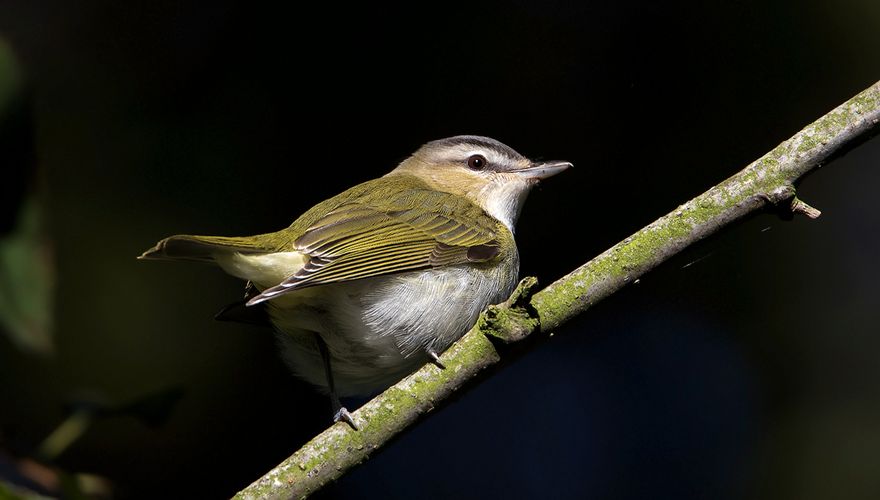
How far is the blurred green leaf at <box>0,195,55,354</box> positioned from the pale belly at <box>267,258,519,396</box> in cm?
142

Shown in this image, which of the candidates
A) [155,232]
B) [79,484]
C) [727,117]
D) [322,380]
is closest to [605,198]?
[727,117]

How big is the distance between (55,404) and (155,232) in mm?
735

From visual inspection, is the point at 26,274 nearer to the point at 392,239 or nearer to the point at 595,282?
the point at 595,282

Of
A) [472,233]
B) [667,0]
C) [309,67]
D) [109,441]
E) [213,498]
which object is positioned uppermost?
[309,67]

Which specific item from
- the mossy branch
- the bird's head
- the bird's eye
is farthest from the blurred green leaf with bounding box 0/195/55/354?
the bird's eye

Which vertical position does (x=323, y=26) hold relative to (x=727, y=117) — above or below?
above

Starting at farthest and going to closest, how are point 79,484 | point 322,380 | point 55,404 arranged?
point 55,404, point 322,380, point 79,484

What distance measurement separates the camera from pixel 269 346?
360 cm

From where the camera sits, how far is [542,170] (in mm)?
3355

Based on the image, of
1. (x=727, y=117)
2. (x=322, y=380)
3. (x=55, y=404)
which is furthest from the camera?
(x=727, y=117)

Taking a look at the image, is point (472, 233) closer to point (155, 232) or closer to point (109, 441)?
point (155, 232)

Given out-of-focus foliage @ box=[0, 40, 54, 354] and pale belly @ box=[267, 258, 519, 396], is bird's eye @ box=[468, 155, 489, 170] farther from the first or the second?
out-of-focus foliage @ box=[0, 40, 54, 354]

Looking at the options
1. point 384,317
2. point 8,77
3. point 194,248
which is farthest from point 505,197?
point 8,77

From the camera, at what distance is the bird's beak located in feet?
10.9
